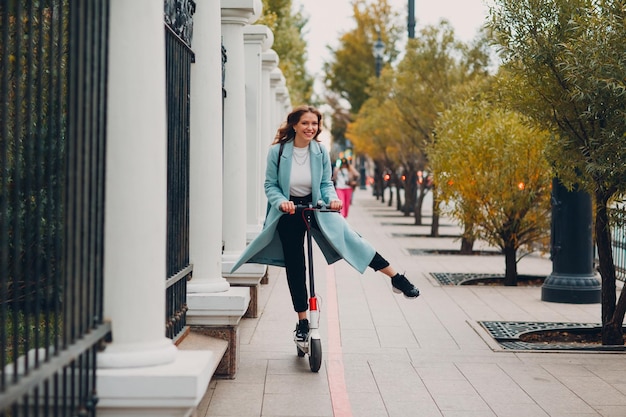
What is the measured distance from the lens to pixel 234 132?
1009 centimetres

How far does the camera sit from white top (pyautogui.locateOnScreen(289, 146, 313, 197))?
7953 millimetres

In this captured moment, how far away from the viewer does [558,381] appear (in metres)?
7.62

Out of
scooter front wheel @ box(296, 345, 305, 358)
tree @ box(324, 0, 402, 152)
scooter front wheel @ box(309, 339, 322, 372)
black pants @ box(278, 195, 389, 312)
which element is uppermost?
tree @ box(324, 0, 402, 152)

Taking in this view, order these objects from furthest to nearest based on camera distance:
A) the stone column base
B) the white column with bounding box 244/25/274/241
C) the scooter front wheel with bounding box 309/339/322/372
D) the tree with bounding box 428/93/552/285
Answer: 1. the tree with bounding box 428/93/552/285
2. the white column with bounding box 244/25/274/241
3. the scooter front wheel with bounding box 309/339/322/372
4. the stone column base

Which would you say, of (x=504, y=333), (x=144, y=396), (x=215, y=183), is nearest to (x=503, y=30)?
(x=504, y=333)

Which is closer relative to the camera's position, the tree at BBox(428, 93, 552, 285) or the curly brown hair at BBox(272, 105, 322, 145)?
the curly brown hair at BBox(272, 105, 322, 145)

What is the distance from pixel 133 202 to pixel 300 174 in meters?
3.61

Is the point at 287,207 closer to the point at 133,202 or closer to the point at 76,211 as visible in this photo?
the point at 133,202

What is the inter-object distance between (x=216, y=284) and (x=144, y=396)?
3.27m

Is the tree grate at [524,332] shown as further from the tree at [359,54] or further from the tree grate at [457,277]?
the tree at [359,54]

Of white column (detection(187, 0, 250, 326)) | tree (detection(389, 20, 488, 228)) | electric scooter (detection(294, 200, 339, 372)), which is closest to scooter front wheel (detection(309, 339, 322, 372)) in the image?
electric scooter (detection(294, 200, 339, 372))

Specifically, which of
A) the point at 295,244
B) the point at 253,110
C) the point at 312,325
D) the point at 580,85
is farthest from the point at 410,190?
the point at 312,325

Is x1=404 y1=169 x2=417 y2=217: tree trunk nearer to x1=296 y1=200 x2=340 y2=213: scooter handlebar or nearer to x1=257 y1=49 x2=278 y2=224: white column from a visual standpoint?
x1=257 y1=49 x2=278 y2=224: white column

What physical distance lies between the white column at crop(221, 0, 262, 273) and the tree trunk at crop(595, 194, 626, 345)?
3350 millimetres
